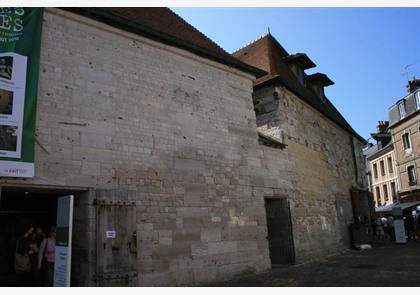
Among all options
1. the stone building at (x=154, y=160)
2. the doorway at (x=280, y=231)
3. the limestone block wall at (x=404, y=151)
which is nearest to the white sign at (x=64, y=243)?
the stone building at (x=154, y=160)

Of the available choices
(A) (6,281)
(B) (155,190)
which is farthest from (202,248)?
(A) (6,281)

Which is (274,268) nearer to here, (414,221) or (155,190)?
(155,190)

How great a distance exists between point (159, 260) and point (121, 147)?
2.10 m

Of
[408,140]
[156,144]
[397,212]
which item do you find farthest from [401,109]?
[156,144]

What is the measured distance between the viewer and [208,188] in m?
7.46

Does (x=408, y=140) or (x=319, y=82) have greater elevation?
(x=319, y=82)

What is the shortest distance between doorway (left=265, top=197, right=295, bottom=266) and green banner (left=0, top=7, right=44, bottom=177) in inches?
240

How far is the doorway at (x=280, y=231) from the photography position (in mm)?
9227

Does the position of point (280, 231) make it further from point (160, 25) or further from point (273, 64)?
point (160, 25)

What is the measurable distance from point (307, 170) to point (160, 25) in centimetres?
612

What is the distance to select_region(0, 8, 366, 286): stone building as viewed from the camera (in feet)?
18.8

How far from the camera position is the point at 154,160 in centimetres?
673

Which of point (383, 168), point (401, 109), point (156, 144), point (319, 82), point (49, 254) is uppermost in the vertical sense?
point (401, 109)

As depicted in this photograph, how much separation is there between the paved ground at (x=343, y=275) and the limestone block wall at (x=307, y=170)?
1012 millimetres
